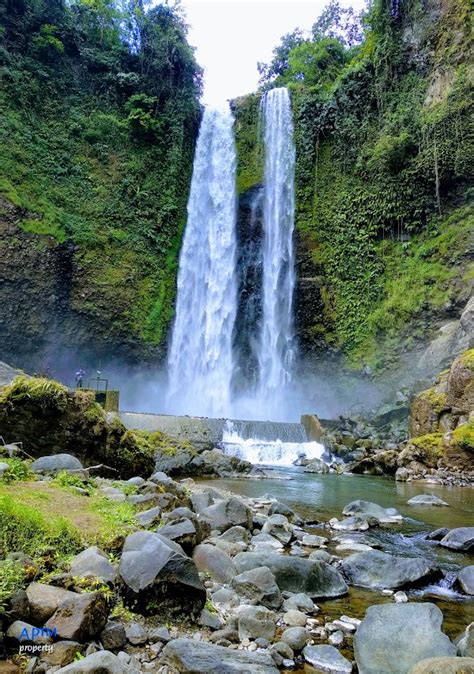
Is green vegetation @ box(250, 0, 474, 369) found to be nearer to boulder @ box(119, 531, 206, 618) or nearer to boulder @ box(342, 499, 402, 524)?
boulder @ box(342, 499, 402, 524)

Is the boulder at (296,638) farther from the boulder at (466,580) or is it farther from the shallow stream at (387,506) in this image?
the boulder at (466,580)

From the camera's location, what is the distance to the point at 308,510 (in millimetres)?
7387

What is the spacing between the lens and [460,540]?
5.39m

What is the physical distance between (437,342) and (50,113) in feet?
73.1

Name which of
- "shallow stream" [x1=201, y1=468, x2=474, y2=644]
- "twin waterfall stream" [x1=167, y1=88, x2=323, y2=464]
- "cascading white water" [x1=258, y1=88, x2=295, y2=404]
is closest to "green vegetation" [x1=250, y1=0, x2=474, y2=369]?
"cascading white water" [x1=258, y1=88, x2=295, y2=404]

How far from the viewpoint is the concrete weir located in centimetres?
1434

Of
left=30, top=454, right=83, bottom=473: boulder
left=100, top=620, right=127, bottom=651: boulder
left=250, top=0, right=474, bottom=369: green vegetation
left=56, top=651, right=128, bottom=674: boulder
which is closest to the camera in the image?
left=56, top=651, right=128, bottom=674: boulder

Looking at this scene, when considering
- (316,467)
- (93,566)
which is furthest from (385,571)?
(316,467)

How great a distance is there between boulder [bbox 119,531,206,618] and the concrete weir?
1060 centimetres

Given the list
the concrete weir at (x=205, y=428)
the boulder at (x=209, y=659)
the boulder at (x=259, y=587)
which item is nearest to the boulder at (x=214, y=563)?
the boulder at (x=259, y=587)

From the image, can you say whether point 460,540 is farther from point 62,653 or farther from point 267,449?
point 267,449

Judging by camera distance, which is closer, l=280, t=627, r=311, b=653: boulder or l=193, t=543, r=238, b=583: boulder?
l=280, t=627, r=311, b=653: boulder

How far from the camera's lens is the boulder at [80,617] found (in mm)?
2235

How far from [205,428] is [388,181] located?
17355mm
